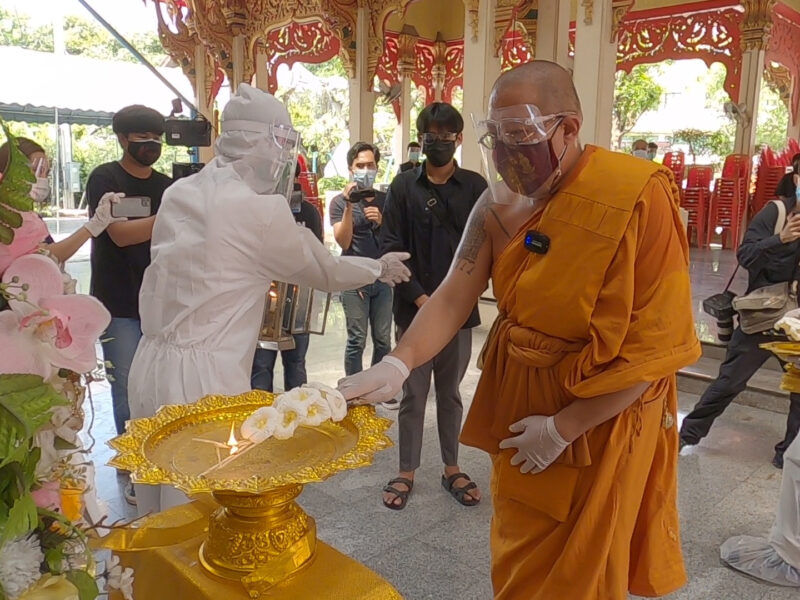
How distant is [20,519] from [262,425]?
0.51 metres

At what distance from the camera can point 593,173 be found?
60.2 inches

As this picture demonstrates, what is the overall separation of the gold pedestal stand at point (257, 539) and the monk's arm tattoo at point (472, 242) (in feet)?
2.88

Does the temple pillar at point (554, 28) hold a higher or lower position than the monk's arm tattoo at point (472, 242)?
higher

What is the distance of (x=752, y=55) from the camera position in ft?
29.2

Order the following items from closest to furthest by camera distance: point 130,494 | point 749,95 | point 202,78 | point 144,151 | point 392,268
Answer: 1. point 392,268
2. point 144,151
3. point 130,494
4. point 749,95
5. point 202,78

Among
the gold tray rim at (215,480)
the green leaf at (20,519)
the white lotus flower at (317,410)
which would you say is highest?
the green leaf at (20,519)

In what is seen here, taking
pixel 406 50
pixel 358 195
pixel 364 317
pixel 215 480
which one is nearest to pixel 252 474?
pixel 215 480

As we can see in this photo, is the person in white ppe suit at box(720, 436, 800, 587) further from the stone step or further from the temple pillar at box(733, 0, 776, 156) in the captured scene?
the temple pillar at box(733, 0, 776, 156)

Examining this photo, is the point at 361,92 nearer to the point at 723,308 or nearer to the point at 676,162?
the point at 723,308

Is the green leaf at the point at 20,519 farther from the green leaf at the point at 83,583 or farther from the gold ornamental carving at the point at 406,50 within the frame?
the gold ornamental carving at the point at 406,50

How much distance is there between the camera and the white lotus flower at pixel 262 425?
1.05 meters

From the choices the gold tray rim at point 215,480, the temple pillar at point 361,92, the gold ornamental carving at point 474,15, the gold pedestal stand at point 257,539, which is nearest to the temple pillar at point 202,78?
the temple pillar at point 361,92

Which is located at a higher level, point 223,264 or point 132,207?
point 132,207

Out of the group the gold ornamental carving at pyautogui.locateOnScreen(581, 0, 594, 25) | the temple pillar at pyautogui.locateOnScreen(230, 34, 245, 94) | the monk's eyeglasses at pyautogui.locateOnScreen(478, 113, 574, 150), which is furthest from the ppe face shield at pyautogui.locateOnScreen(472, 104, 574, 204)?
the temple pillar at pyautogui.locateOnScreen(230, 34, 245, 94)
